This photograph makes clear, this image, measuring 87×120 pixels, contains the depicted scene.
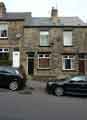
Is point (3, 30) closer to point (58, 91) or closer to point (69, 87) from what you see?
point (58, 91)

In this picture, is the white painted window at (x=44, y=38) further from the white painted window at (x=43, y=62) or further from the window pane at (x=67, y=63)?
the window pane at (x=67, y=63)

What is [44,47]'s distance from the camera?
118 feet

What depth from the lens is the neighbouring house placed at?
3569 cm

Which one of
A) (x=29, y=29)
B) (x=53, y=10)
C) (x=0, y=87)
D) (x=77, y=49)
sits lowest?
(x=0, y=87)

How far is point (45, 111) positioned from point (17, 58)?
71.1 feet

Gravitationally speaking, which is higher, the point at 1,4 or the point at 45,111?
the point at 1,4

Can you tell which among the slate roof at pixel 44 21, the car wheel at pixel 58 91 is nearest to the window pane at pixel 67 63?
the slate roof at pixel 44 21

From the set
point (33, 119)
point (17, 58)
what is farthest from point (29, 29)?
point (33, 119)

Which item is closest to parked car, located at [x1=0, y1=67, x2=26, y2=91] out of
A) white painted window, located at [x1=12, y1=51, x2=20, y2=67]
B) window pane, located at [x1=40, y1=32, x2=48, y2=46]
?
white painted window, located at [x1=12, y1=51, x2=20, y2=67]

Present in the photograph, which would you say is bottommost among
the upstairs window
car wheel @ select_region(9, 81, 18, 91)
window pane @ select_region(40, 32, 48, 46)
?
car wheel @ select_region(9, 81, 18, 91)

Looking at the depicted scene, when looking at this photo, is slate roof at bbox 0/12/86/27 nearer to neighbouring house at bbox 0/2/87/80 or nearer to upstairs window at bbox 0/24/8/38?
neighbouring house at bbox 0/2/87/80

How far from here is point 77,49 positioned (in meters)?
36.0

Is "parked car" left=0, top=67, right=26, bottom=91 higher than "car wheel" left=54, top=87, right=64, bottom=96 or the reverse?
higher

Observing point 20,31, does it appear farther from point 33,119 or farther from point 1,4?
point 33,119
